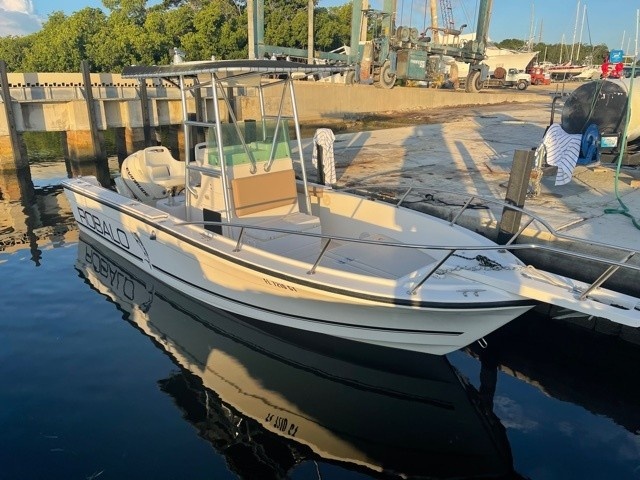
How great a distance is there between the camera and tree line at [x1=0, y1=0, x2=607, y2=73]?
39.1m

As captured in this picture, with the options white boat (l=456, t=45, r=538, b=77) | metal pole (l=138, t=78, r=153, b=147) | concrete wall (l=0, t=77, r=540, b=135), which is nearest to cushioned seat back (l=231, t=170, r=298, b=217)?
concrete wall (l=0, t=77, r=540, b=135)

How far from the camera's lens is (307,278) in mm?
4793

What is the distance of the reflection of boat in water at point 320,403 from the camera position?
4.06m

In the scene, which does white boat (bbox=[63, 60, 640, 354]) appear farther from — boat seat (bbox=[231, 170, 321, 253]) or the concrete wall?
the concrete wall

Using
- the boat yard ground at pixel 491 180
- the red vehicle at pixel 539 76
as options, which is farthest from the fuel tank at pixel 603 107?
the red vehicle at pixel 539 76

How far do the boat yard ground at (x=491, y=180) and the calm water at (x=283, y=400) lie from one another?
1.22 metres

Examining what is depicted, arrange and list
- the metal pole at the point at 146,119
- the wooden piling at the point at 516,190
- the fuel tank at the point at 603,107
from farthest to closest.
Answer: the metal pole at the point at 146,119, the fuel tank at the point at 603,107, the wooden piling at the point at 516,190

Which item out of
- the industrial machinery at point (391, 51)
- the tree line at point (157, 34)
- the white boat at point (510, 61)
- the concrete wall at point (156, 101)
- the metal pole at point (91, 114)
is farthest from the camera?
the white boat at point (510, 61)

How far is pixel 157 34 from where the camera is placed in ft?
126

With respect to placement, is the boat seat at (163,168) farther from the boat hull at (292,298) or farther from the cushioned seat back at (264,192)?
the cushioned seat back at (264,192)

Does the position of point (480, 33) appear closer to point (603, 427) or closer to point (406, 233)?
point (406, 233)

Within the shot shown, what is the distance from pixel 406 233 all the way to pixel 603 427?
9.76ft

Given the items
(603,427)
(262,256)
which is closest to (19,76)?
(262,256)

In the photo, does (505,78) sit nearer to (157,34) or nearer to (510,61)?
(510,61)
